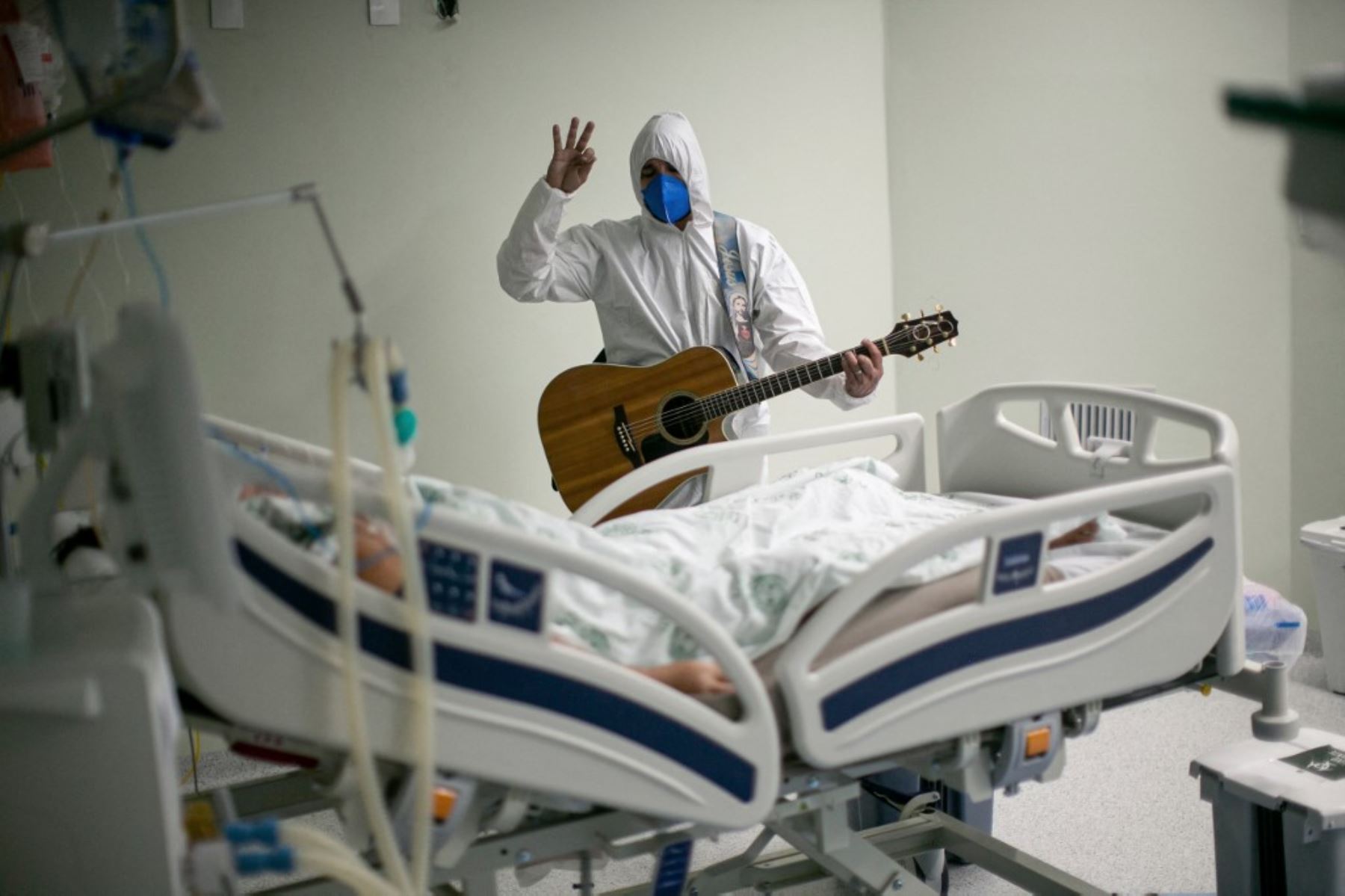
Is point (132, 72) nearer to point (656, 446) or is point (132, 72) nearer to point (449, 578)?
point (449, 578)

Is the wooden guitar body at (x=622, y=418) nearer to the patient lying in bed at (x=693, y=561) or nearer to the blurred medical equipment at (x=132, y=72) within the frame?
the patient lying in bed at (x=693, y=561)

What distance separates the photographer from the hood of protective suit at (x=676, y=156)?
135 inches

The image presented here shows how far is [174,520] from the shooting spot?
4.40 ft

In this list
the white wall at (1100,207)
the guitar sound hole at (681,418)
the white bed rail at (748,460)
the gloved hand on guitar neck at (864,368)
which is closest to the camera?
the white bed rail at (748,460)

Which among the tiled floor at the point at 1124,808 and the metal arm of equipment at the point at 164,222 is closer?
the metal arm of equipment at the point at 164,222

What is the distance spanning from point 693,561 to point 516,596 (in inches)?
21.0

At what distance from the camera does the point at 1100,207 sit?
13.6 feet

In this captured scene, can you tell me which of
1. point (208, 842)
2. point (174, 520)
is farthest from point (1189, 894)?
point (174, 520)

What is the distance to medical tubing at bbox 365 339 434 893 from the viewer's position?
142cm

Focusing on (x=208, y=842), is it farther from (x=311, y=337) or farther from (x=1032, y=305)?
(x=1032, y=305)

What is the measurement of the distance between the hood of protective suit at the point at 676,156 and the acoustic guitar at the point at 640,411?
418 mm

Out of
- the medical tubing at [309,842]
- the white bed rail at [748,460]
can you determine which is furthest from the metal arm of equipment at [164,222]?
the white bed rail at [748,460]

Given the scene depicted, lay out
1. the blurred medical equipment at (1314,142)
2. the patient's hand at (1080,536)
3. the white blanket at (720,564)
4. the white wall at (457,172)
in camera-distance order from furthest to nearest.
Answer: the white wall at (457,172) → the patient's hand at (1080,536) → the white blanket at (720,564) → the blurred medical equipment at (1314,142)

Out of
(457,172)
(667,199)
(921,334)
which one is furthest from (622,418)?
(457,172)
